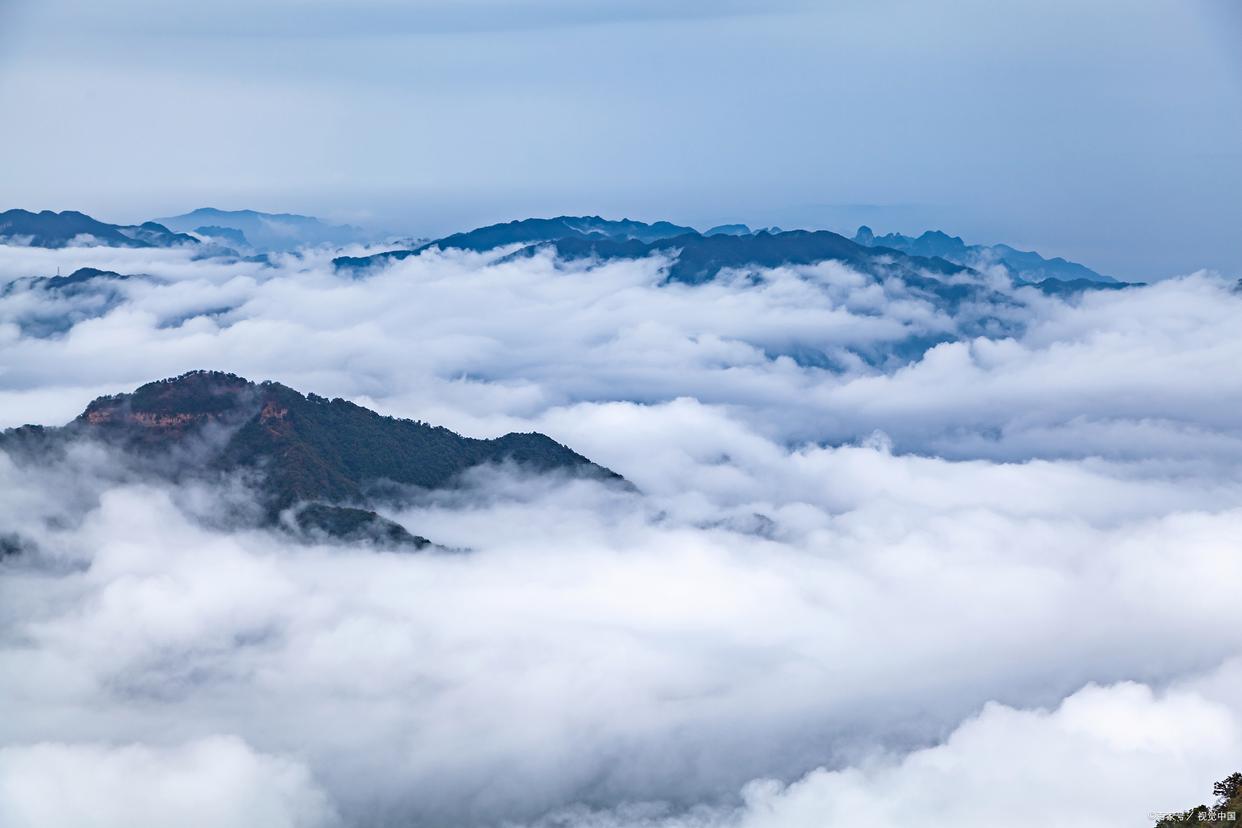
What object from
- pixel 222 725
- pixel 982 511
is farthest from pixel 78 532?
pixel 982 511

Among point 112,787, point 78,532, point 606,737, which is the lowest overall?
point 112,787

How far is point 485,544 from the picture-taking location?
132 metres

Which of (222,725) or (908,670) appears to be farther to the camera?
(908,670)

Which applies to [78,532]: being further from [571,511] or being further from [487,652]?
[571,511]

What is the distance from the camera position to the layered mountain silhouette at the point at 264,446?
4631 inches

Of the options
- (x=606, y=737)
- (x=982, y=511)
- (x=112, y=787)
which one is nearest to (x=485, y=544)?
(x=606, y=737)

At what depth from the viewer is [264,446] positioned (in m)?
123

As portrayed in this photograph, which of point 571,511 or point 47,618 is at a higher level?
point 571,511

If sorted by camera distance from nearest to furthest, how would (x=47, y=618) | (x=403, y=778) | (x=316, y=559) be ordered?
(x=403, y=778), (x=47, y=618), (x=316, y=559)

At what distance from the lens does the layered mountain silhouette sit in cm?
11762

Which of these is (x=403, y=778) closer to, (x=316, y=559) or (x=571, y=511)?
(x=316, y=559)

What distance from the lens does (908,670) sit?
129 metres

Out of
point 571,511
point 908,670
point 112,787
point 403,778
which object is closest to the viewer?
point 112,787

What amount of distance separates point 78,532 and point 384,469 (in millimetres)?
27904
